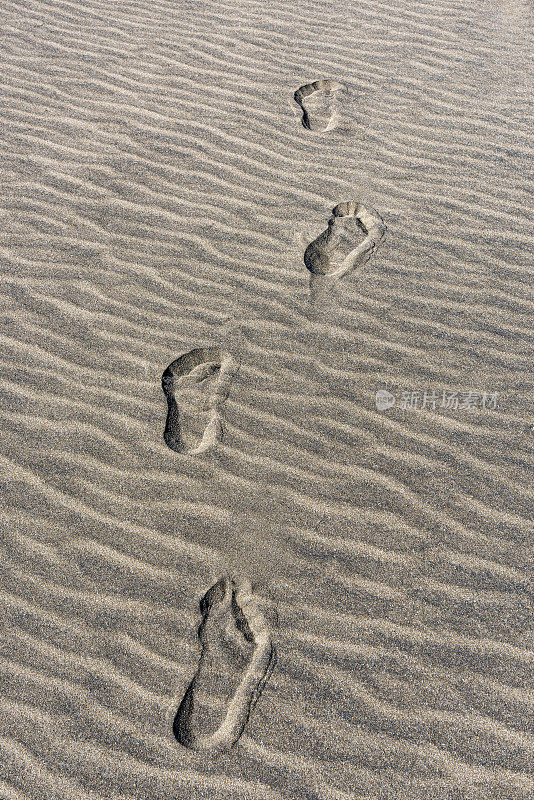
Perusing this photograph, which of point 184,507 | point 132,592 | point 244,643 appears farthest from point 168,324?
point 244,643

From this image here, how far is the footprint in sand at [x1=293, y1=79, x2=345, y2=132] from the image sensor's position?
13.3ft

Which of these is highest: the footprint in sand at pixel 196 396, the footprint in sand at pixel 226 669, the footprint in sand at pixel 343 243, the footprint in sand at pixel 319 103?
the footprint in sand at pixel 319 103

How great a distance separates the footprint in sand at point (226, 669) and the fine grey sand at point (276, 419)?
0.13 ft

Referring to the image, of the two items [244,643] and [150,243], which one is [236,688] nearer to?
[244,643]

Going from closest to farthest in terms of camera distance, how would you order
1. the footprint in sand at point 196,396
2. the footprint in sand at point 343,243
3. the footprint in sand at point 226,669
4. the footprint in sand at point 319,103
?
1. the footprint in sand at point 226,669
2. the footprint in sand at point 196,396
3. the footprint in sand at point 343,243
4. the footprint in sand at point 319,103

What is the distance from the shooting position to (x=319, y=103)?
4176 millimetres

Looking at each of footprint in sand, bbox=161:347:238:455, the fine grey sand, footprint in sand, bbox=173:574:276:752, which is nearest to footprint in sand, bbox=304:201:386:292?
the fine grey sand

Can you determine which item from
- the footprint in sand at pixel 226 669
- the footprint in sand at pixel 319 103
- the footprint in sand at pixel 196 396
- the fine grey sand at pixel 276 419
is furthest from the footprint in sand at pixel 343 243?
the footprint in sand at pixel 226 669

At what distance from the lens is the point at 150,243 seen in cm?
344

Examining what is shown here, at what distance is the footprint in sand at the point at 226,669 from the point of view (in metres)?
2.05

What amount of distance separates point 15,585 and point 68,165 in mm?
2512

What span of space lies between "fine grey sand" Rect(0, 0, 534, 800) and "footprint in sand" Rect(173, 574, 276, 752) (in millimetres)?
40

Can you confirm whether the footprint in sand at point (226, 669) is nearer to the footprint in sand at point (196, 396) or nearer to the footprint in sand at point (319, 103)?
the footprint in sand at point (196, 396)

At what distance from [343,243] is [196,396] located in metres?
1.16
